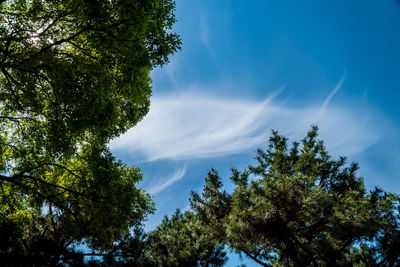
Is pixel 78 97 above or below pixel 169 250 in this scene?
above

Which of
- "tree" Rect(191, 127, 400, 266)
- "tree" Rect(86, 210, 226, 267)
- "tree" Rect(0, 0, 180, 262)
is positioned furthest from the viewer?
"tree" Rect(86, 210, 226, 267)

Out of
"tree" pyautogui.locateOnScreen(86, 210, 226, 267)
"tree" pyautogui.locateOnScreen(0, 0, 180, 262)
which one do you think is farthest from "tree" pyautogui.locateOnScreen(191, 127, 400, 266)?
"tree" pyautogui.locateOnScreen(0, 0, 180, 262)

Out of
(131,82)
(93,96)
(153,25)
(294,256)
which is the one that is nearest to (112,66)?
(131,82)

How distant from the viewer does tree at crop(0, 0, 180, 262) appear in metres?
4.73

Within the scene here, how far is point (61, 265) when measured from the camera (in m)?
8.66

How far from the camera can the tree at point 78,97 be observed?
4734 mm

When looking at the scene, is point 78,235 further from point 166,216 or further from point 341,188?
point 166,216

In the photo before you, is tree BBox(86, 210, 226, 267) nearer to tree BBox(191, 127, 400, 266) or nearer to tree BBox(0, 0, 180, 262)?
tree BBox(191, 127, 400, 266)

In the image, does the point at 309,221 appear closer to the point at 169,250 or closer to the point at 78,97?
the point at 78,97

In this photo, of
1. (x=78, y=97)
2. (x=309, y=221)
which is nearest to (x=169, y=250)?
(x=309, y=221)

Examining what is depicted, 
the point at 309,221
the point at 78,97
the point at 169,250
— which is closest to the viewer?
the point at 78,97

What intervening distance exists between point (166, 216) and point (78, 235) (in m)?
14.0

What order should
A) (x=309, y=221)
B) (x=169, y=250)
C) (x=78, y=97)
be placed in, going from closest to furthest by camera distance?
(x=78, y=97) < (x=309, y=221) < (x=169, y=250)

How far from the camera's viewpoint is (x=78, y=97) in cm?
500
